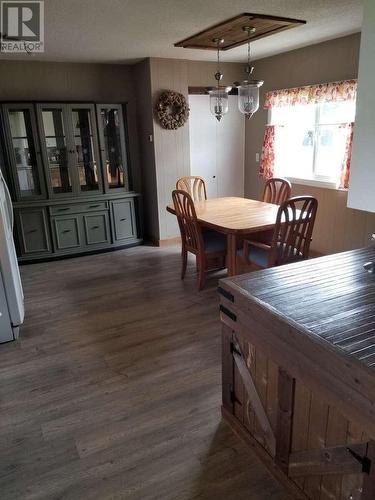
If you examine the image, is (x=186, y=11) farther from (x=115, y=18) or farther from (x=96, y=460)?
(x=96, y=460)

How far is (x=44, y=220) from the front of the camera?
181 inches

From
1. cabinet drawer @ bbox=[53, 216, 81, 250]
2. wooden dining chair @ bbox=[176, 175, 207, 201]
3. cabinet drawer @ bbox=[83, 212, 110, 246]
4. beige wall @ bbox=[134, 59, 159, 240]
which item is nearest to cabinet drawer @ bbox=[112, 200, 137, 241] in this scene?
cabinet drawer @ bbox=[83, 212, 110, 246]

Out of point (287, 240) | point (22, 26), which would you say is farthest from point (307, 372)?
point (22, 26)

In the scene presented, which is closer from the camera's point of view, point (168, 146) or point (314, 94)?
point (314, 94)

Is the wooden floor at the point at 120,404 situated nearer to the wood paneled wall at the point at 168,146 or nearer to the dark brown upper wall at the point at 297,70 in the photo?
the wood paneled wall at the point at 168,146

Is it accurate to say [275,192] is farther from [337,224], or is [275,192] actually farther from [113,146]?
[113,146]

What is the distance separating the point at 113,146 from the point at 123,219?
0.97 meters

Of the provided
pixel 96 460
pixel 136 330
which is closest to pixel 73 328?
pixel 136 330

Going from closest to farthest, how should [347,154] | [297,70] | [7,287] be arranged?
[7,287] → [347,154] → [297,70]

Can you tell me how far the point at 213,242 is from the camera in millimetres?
3715

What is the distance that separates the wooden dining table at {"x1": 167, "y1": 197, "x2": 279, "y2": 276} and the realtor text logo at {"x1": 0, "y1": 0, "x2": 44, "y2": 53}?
6.42 feet

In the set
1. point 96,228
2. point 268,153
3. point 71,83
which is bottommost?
point 96,228

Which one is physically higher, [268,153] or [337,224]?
[268,153]

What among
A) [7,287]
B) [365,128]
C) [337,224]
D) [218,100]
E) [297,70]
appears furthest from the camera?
[297,70]
